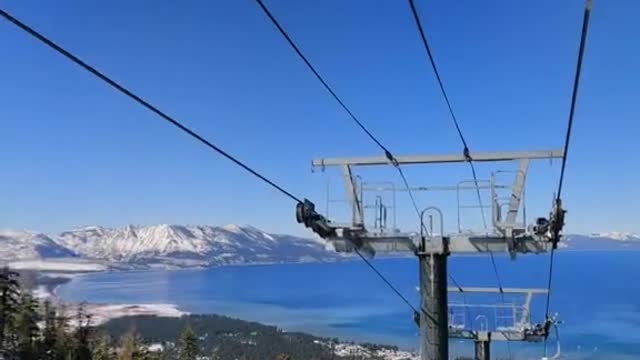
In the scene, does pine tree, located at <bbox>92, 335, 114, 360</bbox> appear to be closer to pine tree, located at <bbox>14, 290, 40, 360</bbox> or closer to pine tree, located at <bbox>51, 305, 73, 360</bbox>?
pine tree, located at <bbox>51, 305, 73, 360</bbox>

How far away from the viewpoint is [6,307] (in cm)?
5188

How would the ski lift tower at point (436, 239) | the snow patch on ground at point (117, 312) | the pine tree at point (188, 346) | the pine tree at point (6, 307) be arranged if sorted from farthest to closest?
1. the snow patch on ground at point (117, 312)
2. the pine tree at point (188, 346)
3. the pine tree at point (6, 307)
4. the ski lift tower at point (436, 239)

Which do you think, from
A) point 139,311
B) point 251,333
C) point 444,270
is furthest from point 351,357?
point 444,270

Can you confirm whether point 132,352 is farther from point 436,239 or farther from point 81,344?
point 436,239

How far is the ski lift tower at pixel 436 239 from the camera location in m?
8.18

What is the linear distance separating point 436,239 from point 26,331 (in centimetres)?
5568

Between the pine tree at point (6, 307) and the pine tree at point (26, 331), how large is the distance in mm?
746

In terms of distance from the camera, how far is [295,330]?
16500 cm

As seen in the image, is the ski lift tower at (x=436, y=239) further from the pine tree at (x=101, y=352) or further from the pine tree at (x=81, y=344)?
the pine tree at (x=81, y=344)

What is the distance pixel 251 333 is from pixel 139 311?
54.4 metres

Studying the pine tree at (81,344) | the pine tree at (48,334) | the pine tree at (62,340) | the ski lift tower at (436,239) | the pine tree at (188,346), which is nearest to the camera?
the ski lift tower at (436,239)

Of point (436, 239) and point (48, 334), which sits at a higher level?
point (436, 239)

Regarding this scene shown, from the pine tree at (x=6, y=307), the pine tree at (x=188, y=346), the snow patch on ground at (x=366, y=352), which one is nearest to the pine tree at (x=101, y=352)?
the pine tree at (x=6, y=307)

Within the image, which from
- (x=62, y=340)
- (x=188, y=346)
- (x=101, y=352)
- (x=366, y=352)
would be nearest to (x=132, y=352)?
(x=101, y=352)
